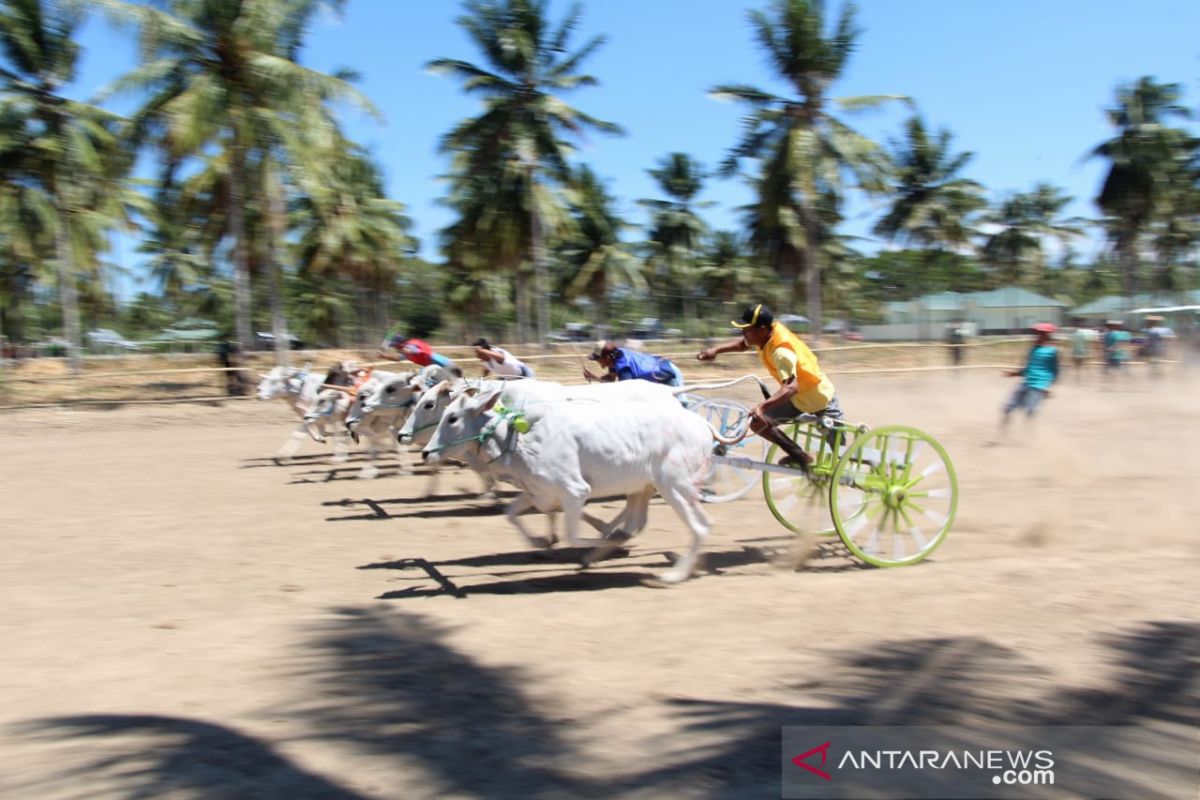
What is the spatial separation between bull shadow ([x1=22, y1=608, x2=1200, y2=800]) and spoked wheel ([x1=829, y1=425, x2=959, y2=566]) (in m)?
2.30

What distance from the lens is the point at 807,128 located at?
3531 cm

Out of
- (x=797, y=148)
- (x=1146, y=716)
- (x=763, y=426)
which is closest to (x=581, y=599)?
(x=763, y=426)

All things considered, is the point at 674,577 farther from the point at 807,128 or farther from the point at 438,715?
the point at 807,128

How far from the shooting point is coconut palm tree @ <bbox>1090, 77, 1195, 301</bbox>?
1688 inches

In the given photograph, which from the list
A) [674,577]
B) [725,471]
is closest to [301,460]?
[725,471]

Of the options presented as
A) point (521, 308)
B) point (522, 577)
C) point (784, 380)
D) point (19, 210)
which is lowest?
point (522, 577)

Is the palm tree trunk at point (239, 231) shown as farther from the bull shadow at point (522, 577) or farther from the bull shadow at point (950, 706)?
the bull shadow at point (950, 706)

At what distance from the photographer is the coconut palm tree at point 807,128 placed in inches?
1375

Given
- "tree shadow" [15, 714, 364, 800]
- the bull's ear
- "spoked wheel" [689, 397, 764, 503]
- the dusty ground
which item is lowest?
the dusty ground

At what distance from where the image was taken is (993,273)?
6769 cm

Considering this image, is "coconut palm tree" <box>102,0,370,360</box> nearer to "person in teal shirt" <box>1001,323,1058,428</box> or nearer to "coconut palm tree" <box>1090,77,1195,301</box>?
"person in teal shirt" <box>1001,323,1058,428</box>

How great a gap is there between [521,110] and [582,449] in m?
30.1

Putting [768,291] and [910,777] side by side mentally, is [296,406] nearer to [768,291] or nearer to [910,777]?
[910,777]

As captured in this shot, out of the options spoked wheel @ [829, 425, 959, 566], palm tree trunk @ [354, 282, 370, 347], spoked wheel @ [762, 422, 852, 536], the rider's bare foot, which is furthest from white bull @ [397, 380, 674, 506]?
palm tree trunk @ [354, 282, 370, 347]
